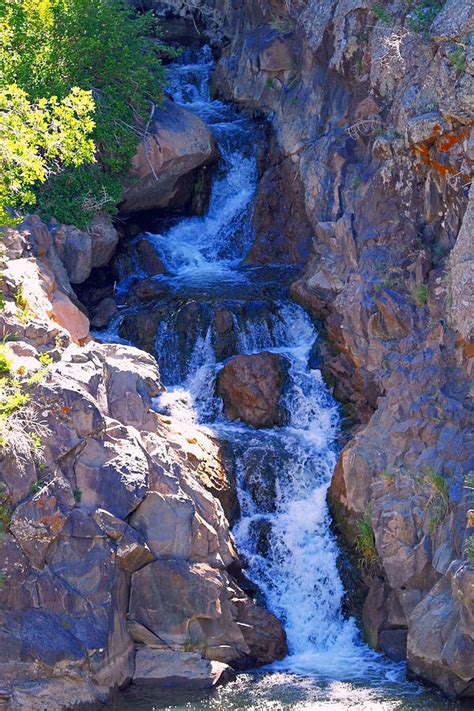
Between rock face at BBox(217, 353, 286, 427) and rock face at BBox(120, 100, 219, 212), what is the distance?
19.8ft

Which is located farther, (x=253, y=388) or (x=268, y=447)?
(x=253, y=388)

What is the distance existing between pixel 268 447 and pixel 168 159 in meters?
8.31

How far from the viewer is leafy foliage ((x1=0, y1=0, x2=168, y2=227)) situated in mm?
21234

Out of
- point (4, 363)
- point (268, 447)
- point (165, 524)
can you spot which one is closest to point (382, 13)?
point (268, 447)

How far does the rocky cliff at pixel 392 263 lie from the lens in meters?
15.6

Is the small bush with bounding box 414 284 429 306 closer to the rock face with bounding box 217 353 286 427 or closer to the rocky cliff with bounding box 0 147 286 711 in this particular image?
the rock face with bounding box 217 353 286 427

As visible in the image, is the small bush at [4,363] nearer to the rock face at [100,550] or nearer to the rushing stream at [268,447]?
the rock face at [100,550]

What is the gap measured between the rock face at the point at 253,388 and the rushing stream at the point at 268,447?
0.21 metres

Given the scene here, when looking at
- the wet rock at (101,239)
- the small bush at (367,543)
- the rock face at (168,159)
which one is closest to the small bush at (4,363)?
the small bush at (367,543)

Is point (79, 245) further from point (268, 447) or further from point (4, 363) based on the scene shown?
point (4, 363)

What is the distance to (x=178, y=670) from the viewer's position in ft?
49.0

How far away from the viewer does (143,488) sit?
1554cm

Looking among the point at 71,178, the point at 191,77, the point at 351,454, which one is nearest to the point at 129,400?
the point at 351,454

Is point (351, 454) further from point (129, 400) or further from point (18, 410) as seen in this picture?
point (18, 410)
